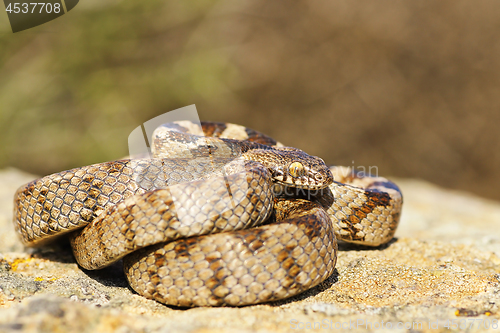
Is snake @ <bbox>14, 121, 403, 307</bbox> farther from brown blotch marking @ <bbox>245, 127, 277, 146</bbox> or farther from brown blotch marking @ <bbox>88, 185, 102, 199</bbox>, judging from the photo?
brown blotch marking @ <bbox>245, 127, 277, 146</bbox>

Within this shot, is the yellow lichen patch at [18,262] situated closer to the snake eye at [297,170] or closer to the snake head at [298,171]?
the snake head at [298,171]

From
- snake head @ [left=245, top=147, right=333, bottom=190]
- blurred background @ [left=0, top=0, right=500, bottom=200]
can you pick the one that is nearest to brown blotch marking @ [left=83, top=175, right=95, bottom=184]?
snake head @ [left=245, top=147, right=333, bottom=190]

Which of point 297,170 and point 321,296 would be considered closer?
point 321,296

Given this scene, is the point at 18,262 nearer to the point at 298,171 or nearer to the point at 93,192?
the point at 93,192

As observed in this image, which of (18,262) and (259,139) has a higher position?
(259,139)

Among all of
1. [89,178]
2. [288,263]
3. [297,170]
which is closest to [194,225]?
[288,263]
